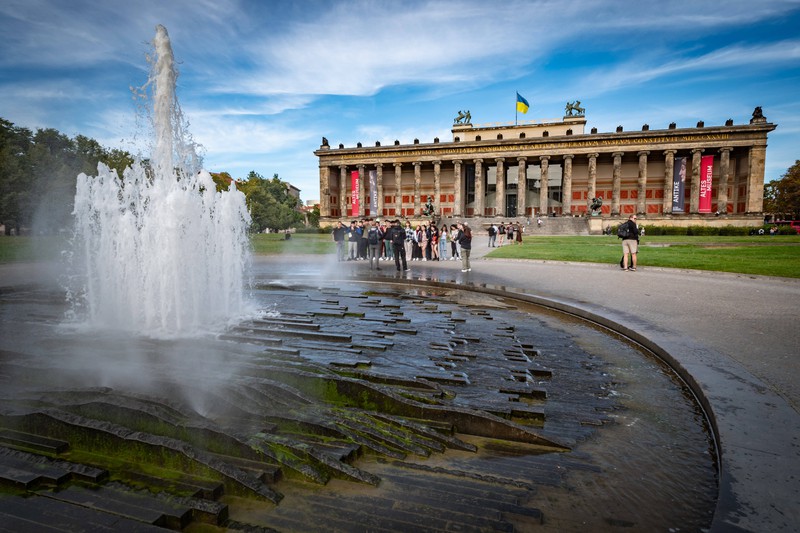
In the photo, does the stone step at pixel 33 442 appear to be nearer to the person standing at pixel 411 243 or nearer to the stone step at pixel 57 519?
the stone step at pixel 57 519

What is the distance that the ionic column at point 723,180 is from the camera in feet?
A: 183

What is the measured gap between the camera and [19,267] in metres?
17.2

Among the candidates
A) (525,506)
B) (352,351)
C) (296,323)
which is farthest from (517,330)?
(525,506)

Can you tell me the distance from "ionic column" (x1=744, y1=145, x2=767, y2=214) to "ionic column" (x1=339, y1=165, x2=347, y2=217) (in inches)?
2095

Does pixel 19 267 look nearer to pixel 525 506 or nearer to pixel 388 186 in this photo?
pixel 525 506

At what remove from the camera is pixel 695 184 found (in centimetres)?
5816

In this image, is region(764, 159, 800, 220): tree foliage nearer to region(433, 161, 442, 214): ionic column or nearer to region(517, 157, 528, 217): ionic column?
region(517, 157, 528, 217): ionic column

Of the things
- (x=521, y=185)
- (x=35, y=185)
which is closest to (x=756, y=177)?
(x=521, y=185)

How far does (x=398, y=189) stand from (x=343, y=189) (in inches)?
355

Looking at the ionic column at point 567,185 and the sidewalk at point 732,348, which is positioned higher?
the ionic column at point 567,185

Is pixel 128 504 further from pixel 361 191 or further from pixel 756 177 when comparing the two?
pixel 756 177

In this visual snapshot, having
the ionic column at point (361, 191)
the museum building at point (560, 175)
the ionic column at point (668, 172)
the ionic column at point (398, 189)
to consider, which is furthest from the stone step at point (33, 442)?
the ionic column at point (398, 189)

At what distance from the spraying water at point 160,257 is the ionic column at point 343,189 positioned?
198 feet

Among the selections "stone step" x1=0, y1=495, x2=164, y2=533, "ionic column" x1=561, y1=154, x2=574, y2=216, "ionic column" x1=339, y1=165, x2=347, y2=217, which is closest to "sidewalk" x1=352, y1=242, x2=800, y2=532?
"stone step" x1=0, y1=495, x2=164, y2=533
